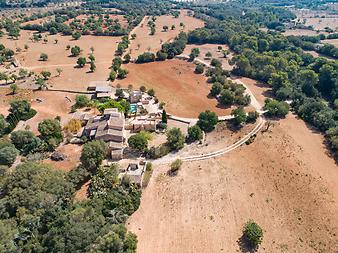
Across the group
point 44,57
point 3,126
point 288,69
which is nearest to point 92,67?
point 44,57

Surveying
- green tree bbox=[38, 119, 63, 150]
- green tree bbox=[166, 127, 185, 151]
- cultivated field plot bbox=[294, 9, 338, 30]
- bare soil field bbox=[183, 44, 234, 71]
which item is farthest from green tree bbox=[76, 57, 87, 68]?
cultivated field plot bbox=[294, 9, 338, 30]

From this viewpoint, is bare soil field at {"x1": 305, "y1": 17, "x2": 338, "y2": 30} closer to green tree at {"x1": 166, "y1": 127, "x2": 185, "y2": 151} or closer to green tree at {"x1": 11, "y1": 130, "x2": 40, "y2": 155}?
green tree at {"x1": 166, "y1": 127, "x2": 185, "y2": 151}

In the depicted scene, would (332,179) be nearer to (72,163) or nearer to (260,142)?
(260,142)

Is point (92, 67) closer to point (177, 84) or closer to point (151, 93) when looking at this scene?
point (151, 93)

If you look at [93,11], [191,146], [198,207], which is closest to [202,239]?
[198,207]

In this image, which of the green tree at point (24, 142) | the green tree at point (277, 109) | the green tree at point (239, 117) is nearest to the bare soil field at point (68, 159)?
the green tree at point (24, 142)

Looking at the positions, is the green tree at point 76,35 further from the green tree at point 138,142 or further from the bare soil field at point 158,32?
the green tree at point 138,142

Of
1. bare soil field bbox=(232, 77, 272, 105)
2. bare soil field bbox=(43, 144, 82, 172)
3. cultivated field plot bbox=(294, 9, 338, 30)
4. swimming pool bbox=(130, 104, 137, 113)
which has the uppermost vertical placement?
swimming pool bbox=(130, 104, 137, 113)
